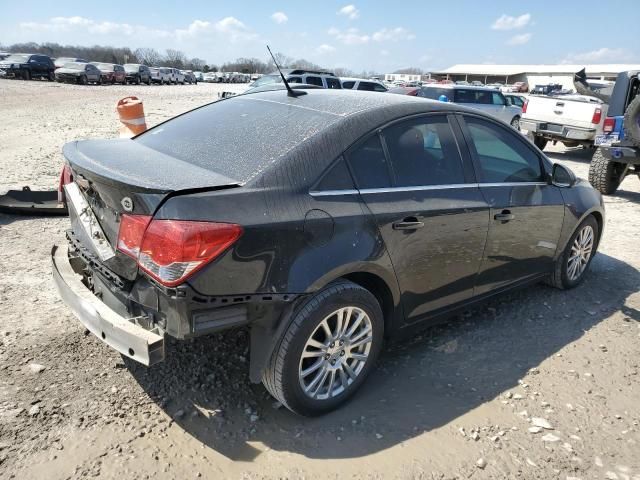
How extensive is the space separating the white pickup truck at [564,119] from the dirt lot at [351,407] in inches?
369

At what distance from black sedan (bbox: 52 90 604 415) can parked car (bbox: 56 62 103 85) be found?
3885 cm

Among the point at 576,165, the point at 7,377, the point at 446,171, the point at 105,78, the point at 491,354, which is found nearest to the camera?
the point at 7,377

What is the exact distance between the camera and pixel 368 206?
276 cm

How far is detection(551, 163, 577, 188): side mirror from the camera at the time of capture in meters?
4.12

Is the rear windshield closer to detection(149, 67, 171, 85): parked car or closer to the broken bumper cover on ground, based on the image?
the broken bumper cover on ground

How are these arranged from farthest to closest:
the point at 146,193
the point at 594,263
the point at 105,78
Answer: the point at 105,78, the point at 594,263, the point at 146,193

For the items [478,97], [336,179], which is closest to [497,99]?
[478,97]

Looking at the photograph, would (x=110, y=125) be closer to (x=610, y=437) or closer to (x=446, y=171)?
(x=446, y=171)

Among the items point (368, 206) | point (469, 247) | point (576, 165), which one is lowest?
point (576, 165)

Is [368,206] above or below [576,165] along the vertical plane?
above

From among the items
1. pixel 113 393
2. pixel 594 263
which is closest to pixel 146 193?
pixel 113 393

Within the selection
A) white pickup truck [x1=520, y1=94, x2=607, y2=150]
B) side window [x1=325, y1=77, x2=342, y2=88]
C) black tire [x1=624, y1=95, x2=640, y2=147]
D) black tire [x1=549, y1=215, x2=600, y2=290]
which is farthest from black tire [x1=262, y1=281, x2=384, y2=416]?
side window [x1=325, y1=77, x2=342, y2=88]

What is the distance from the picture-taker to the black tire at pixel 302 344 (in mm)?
2533

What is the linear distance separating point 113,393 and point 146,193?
1.33 meters
